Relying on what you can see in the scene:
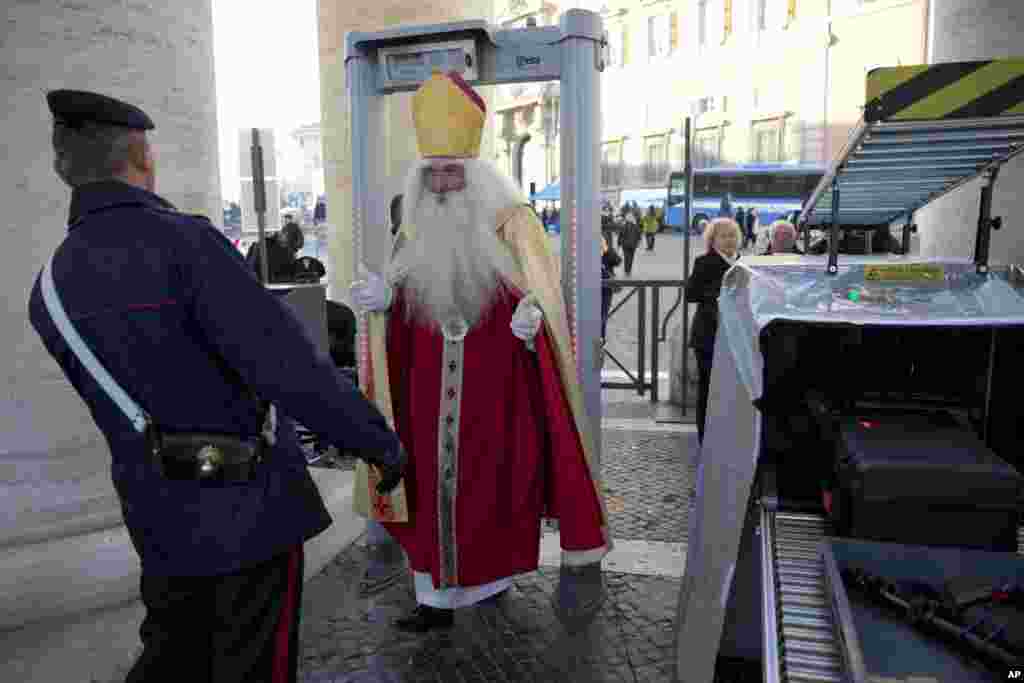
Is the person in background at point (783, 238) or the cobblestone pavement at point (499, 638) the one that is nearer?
the cobblestone pavement at point (499, 638)

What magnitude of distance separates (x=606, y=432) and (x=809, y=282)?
12.4 ft

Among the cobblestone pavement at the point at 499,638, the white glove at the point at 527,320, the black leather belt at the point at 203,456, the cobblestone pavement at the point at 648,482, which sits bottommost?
the cobblestone pavement at the point at 648,482

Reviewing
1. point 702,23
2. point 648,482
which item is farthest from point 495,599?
point 702,23

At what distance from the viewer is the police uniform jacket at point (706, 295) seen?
523cm

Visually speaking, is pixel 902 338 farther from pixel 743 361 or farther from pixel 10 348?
pixel 10 348

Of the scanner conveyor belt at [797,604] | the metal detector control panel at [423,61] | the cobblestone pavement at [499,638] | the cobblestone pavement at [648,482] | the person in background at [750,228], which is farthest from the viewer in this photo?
the person in background at [750,228]

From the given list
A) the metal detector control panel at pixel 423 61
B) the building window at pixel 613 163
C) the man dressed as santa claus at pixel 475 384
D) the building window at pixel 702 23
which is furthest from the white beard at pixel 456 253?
the building window at pixel 613 163

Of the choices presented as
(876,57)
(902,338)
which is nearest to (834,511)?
(902,338)

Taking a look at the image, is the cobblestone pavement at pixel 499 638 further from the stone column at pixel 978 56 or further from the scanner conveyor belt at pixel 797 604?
the stone column at pixel 978 56

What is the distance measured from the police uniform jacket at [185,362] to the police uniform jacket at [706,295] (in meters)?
3.68

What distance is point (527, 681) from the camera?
2.77 meters

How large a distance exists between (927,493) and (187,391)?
1.63 m

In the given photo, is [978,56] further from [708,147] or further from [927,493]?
[708,147]

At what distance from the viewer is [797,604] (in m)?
1.84
